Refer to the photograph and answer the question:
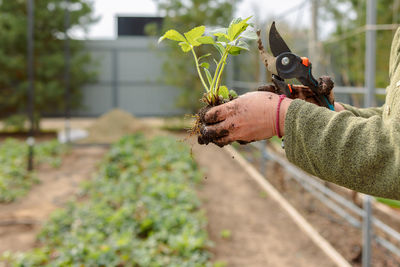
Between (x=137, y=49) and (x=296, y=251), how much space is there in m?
10.3

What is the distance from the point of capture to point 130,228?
3586 millimetres

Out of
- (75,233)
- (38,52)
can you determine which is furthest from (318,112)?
(38,52)

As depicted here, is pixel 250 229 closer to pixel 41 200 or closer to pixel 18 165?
pixel 41 200

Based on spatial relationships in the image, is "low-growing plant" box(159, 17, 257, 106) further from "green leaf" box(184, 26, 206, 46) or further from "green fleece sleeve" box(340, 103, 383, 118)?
"green fleece sleeve" box(340, 103, 383, 118)

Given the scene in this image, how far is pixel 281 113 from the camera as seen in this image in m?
1.03

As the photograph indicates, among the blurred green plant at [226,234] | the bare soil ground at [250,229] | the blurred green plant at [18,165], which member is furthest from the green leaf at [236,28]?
the blurred green plant at [18,165]

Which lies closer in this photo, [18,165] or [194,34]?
[194,34]

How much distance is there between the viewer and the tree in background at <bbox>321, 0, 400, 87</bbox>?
173 inches

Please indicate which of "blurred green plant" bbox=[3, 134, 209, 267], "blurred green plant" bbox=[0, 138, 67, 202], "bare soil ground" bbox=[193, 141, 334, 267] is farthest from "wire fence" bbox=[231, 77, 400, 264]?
"blurred green plant" bbox=[0, 138, 67, 202]

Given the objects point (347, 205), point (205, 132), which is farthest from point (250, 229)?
point (205, 132)

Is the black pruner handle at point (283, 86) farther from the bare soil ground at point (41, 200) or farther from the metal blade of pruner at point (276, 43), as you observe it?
the bare soil ground at point (41, 200)

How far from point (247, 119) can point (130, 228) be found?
277 cm

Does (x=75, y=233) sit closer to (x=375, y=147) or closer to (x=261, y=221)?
Answer: (x=261, y=221)

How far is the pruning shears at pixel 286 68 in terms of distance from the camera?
1.08 meters
